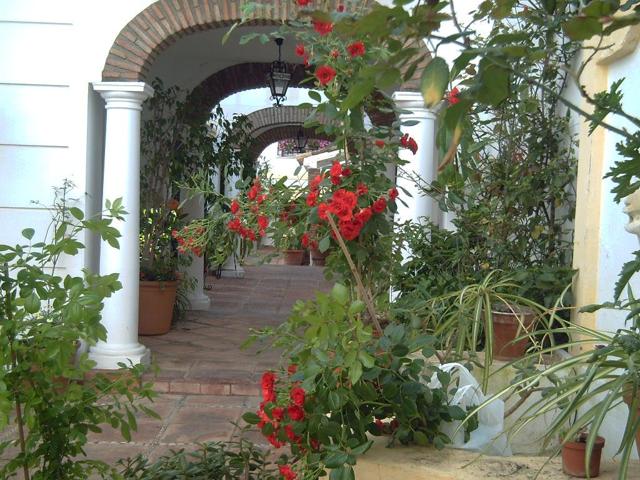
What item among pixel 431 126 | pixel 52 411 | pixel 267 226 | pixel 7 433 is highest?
pixel 431 126

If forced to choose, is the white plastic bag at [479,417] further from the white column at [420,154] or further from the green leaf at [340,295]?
the white column at [420,154]

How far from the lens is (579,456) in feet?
7.05

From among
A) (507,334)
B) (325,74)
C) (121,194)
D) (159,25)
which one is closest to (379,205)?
(325,74)

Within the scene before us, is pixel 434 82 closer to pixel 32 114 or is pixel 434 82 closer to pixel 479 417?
pixel 479 417

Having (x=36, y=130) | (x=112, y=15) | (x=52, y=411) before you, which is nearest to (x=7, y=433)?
(x=36, y=130)

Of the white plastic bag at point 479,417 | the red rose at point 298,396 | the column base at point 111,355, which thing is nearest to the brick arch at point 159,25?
the column base at point 111,355

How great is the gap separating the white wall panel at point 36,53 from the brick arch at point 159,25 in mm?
319

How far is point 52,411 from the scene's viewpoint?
82.7 inches

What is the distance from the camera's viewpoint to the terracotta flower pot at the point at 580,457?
2141mm

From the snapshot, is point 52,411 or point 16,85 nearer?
point 52,411

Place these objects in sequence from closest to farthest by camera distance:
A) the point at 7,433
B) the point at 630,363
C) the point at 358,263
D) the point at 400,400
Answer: the point at 630,363, the point at 400,400, the point at 358,263, the point at 7,433

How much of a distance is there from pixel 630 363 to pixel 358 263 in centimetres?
117

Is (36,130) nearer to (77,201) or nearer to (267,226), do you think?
(77,201)

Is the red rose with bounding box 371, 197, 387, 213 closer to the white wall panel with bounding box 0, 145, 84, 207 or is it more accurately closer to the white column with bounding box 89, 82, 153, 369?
the white column with bounding box 89, 82, 153, 369
